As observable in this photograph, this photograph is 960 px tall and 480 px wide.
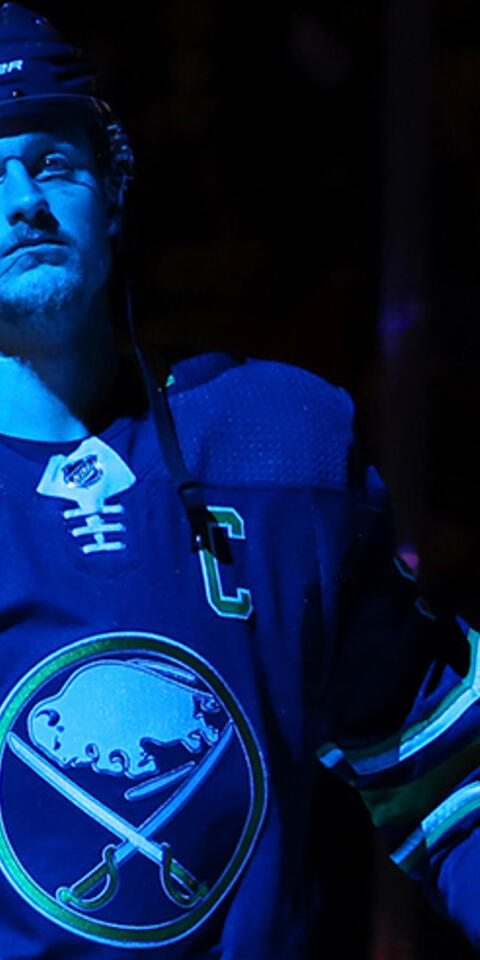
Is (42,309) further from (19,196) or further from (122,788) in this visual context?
(122,788)

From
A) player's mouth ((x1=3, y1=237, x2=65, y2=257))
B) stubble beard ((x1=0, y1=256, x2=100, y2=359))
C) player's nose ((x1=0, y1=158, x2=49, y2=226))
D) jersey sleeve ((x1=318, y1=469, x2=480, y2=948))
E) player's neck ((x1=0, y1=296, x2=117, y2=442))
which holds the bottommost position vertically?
jersey sleeve ((x1=318, y1=469, x2=480, y2=948))

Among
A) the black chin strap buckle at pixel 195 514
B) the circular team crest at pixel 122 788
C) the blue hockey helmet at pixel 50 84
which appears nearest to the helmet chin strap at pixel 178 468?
the black chin strap buckle at pixel 195 514

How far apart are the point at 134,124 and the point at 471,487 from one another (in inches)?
28.0

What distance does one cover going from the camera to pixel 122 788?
4.70 ft

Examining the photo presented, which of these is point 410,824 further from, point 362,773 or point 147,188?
point 147,188

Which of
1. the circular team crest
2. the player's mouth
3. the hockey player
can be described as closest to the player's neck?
the hockey player

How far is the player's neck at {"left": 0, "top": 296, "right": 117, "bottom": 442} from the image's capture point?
5.11 feet

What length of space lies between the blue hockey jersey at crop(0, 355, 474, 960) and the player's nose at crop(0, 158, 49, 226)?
0.23 m

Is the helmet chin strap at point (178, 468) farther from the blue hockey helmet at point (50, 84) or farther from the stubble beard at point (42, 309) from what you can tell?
the blue hockey helmet at point (50, 84)

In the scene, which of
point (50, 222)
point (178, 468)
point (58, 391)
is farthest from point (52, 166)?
point (178, 468)

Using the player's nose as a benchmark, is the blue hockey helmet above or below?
above

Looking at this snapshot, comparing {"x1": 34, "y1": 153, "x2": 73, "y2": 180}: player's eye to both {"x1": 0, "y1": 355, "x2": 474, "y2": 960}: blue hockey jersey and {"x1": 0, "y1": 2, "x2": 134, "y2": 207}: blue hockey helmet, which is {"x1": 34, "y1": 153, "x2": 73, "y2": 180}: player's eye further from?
{"x1": 0, "y1": 355, "x2": 474, "y2": 960}: blue hockey jersey

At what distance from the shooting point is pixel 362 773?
166cm

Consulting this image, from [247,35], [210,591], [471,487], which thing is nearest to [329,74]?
[247,35]
